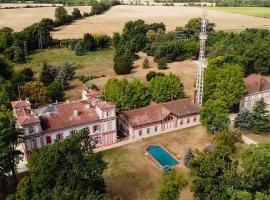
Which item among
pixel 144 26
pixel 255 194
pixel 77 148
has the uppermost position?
pixel 144 26

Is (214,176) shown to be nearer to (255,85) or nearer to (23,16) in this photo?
(255,85)

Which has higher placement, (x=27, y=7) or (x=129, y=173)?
(x=27, y=7)

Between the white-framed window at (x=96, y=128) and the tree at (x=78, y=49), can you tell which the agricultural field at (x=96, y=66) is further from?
the white-framed window at (x=96, y=128)

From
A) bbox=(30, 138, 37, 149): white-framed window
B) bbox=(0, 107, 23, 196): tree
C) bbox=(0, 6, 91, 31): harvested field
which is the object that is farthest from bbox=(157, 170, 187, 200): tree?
bbox=(0, 6, 91, 31): harvested field

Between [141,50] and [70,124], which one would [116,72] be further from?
[70,124]

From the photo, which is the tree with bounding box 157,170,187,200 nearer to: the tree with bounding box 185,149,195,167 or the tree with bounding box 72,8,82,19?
the tree with bounding box 185,149,195,167

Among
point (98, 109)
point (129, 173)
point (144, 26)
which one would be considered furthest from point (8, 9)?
point (129, 173)

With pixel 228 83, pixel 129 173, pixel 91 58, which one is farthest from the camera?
pixel 91 58

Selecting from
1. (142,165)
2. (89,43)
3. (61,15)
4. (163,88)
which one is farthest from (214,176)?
(61,15)
